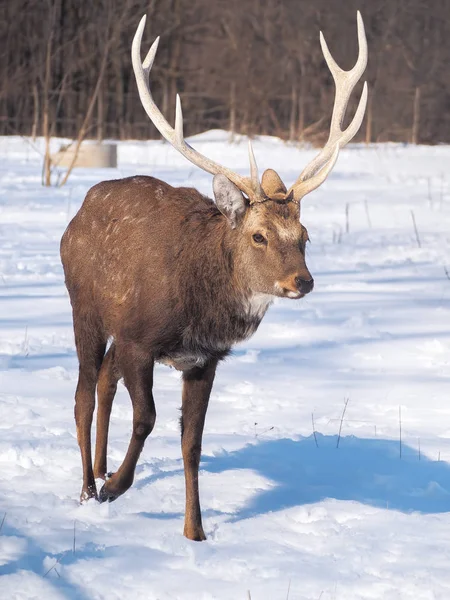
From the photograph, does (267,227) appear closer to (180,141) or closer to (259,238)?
(259,238)

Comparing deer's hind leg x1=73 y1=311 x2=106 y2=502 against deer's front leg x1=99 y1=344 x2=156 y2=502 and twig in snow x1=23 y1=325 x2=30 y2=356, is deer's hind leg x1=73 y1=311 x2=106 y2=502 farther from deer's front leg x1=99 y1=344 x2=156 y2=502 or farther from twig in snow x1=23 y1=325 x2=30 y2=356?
twig in snow x1=23 y1=325 x2=30 y2=356

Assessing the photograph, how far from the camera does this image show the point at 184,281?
472cm

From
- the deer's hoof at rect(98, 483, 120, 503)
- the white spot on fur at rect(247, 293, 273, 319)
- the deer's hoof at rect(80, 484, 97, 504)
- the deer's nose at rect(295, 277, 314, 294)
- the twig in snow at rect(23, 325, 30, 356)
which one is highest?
the deer's nose at rect(295, 277, 314, 294)

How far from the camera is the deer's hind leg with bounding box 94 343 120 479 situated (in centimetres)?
531

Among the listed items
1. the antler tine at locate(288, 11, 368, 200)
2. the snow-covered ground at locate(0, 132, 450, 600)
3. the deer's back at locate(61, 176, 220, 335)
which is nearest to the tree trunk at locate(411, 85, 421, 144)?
the snow-covered ground at locate(0, 132, 450, 600)

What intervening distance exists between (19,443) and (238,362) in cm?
237

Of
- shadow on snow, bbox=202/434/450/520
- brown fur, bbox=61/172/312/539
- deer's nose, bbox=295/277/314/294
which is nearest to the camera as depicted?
deer's nose, bbox=295/277/314/294

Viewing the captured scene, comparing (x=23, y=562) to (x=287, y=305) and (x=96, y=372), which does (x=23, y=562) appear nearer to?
(x=96, y=372)

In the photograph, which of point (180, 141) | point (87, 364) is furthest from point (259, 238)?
point (87, 364)

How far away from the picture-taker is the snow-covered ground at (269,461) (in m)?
4.09

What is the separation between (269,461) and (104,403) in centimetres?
92

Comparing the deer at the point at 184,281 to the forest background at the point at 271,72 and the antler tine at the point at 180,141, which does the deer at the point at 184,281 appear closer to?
the antler tine at the point at 180,141

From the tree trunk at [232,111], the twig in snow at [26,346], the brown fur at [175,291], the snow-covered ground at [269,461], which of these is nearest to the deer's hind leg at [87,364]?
the brown fur at [175,291]

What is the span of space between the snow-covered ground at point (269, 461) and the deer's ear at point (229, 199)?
1345 mm
